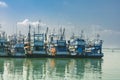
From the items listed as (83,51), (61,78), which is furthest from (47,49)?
(61,78)

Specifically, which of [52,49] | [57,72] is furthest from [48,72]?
[52,49]

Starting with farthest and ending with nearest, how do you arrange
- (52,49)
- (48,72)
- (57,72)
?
(52,49) → (57,72) → (48,72)

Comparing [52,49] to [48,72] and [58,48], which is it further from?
[48,72]

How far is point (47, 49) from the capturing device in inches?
3258

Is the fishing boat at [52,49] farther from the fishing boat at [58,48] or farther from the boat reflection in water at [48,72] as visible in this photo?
the boat reflection in water at [48,72]

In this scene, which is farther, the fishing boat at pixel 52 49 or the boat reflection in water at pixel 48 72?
the fishing boat at pixel 52 49

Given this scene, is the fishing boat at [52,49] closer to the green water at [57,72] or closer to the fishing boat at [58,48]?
the fishing boat at [58,48]

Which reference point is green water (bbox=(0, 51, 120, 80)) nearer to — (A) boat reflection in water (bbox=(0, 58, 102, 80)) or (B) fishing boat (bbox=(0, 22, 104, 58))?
(A) boat reflection in water (bbox=(0, 58, 102, 80))

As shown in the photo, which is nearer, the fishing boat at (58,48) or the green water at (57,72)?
the green water at (57,72)

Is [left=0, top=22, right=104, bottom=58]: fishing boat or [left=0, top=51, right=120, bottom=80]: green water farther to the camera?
[left=0, top=22, right=104, bottom=58]: fishing boat

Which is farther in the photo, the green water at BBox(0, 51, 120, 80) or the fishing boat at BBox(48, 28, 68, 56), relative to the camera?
the fishing boat at BBox(48, 28, 68, 56)

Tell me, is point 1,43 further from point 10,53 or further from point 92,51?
point 92,51

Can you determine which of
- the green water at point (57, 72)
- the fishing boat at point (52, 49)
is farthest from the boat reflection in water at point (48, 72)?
the fishing boat at point (52, 49)

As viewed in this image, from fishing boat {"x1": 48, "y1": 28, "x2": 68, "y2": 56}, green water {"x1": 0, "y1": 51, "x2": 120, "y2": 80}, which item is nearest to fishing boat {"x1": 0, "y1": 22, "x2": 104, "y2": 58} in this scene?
fishing boat {"x1": 48, "y1": 28, "x2": 68, "y2": 56}
